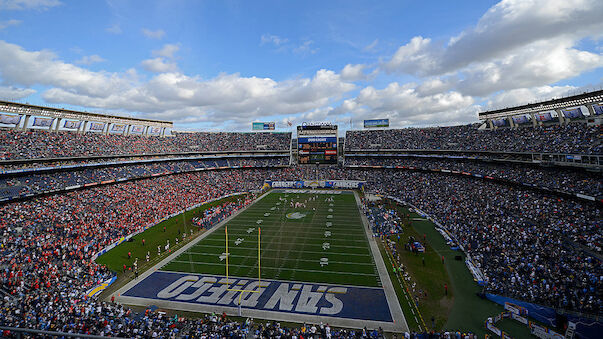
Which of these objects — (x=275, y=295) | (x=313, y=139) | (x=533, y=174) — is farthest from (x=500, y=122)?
(x=275, y=295)

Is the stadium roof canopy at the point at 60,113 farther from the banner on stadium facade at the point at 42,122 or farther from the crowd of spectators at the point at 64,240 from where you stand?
the crowd of spectators at the point at 64,240

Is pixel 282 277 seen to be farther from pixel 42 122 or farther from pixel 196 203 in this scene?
pixel 42 122

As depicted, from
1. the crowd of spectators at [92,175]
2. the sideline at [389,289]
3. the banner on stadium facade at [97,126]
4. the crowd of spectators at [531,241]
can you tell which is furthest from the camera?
the banner on stadium facade at [97,126]

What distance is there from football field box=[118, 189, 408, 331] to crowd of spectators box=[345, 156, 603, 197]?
18299 millimetres

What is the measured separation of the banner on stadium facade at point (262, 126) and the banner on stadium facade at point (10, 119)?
44.7 m

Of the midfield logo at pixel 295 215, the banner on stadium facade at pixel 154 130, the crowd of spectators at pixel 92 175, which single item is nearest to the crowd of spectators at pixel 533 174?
the midfield logo at pixel 295 215

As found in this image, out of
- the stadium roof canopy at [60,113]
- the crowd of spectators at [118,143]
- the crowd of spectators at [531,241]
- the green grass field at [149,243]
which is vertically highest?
the stadium roof canopy at [60,113]

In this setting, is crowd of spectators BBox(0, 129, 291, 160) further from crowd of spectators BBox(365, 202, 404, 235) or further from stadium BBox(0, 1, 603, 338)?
crowd of spectators BBox(365, 202, 404, 235)

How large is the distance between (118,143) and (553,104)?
64098 mm

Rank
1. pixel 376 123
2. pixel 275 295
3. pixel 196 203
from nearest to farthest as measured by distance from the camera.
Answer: pixel 275 295 < pixel 196 203 < pixel 376 123

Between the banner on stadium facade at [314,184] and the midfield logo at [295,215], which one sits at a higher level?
the banner on stadium facade at [314,184]

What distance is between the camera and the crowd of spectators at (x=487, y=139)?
29453mm

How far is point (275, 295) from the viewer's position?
18.6 m

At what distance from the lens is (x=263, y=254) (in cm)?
2497
